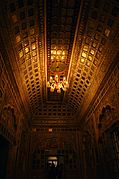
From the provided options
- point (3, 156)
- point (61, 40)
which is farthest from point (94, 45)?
point (3, 156)

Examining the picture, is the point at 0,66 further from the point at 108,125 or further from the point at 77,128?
the point at 77,128

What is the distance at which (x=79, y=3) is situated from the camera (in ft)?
21.0

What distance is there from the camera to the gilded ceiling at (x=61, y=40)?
6164 mm

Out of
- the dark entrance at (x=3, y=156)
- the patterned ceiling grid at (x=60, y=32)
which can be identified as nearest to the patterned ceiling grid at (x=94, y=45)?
the patterned ceiling grid at (x=60, y=32)

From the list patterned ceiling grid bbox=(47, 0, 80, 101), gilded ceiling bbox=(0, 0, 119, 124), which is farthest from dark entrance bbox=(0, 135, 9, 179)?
patterned ceiling grid bbox=(47, 0, 80, 101)

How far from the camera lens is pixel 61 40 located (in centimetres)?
820

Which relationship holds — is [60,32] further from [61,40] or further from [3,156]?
[3,156]

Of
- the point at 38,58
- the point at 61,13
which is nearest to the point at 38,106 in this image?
the point at 38,58

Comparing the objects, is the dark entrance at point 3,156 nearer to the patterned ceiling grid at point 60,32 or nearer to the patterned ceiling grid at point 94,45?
the patterned ceiling grid at point 60,32

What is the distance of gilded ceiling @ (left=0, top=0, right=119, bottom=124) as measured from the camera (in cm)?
616

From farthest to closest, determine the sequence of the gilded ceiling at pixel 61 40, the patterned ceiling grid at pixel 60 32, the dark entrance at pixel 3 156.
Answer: the dark entrance at pixel 3 156, the patterned ceiling grid at pixel 60 32, the gilded ceiling at pixel 61 40

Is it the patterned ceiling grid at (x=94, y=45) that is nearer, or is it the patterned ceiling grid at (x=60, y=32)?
the patterned ceiling grid at (x=94, y=45)

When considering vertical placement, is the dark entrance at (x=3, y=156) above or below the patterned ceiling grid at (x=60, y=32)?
below


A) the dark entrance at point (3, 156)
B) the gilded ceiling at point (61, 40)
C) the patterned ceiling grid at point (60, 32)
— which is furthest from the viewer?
the dark entrance at point (3, 156)
